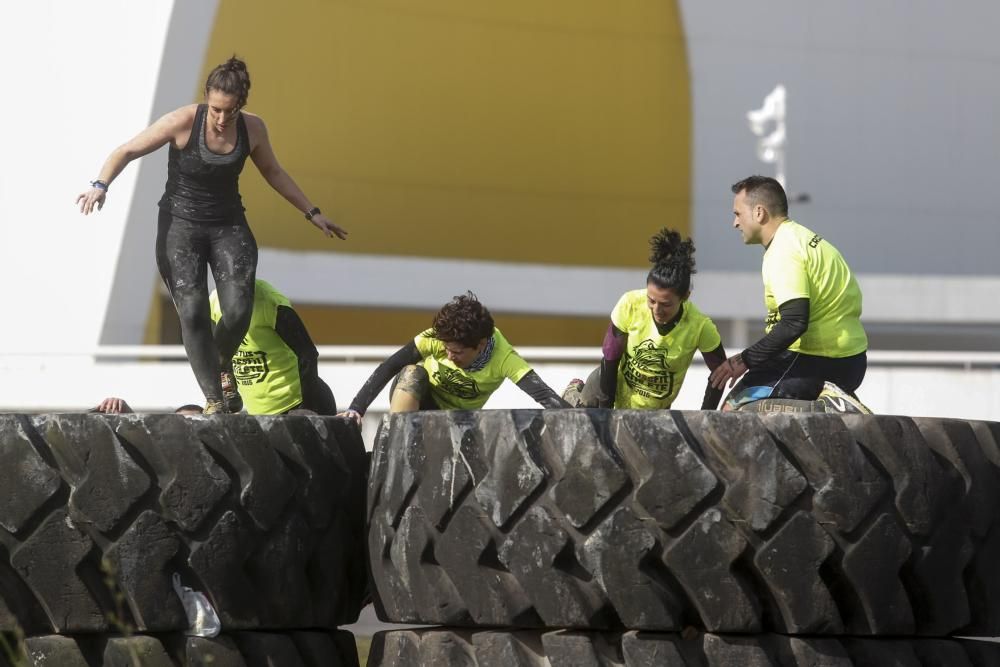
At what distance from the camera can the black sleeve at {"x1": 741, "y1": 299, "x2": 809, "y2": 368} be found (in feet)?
18.0

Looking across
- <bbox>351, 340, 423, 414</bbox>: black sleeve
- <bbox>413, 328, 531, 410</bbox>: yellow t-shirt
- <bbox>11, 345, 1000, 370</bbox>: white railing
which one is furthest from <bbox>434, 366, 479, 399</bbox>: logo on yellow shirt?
<bbox>11, 345, 1000, 370</bbox>: white railing

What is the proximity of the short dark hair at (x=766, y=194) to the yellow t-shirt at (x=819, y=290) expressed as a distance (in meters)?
0.10

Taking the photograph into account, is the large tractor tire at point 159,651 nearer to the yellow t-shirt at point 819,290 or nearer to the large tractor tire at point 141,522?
the large tractor tire at point 141,522

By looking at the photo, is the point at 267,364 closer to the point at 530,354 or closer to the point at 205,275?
the point at 205,275

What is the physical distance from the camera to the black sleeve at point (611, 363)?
21.2 feet

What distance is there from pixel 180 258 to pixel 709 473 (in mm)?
2874

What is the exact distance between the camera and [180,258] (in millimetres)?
5688

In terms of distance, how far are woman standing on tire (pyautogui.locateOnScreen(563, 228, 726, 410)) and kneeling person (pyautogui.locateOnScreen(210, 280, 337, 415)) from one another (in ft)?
4.03

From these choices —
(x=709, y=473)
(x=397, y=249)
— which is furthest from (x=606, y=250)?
(x=709, y=473)

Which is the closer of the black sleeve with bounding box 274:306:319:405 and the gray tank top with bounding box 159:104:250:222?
the gray tank top with bounding box 159:104:250:222

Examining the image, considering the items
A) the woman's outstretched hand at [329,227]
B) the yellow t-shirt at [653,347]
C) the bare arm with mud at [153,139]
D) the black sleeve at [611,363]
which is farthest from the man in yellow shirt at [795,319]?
the bare arm with mud at [153,139]

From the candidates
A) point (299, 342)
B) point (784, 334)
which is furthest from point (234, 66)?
point (784, 334)

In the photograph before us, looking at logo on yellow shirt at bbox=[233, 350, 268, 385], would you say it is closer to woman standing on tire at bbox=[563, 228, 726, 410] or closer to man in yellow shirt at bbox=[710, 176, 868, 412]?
woman standing on tire at bbox=[563, 228, 726, 410]

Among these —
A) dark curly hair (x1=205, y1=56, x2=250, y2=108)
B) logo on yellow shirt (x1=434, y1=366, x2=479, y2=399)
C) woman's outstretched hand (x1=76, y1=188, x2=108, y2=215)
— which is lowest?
logo on yellow shirt (x1=434, y1=366, x2=479, y2=399)
